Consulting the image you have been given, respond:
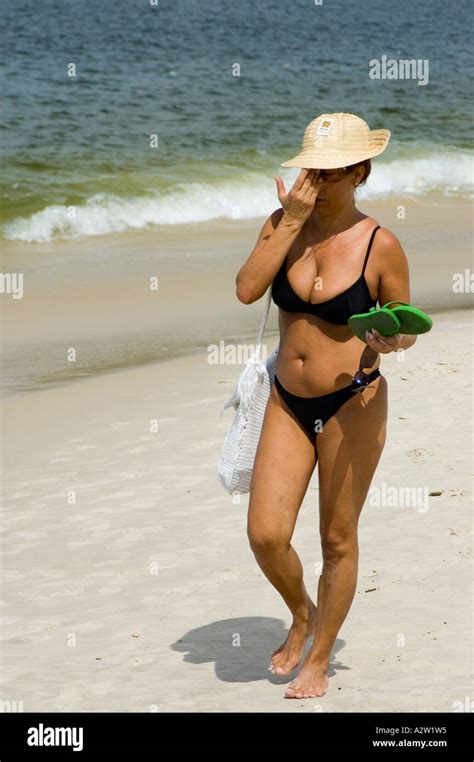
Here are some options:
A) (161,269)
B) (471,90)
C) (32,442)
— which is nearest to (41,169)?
(161,269)

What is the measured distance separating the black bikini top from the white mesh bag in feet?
0.89

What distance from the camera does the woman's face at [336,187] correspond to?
13.7ft

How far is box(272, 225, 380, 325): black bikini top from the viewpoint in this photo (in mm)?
4172

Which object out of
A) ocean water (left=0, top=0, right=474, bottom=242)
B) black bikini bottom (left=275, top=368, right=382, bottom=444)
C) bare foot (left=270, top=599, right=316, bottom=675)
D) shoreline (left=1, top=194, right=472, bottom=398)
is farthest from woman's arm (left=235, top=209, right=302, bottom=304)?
ocean water (left=0, top=0, right=474, bottom=242)

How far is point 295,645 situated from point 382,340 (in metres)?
1.30

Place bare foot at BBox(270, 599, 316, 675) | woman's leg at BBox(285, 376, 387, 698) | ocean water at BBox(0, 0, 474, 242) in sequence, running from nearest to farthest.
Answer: woman's leg at BBox(285, 376, 387, 698), bare foot at BBox(270, 599, 316, 675), ocean water at BBox(0, 0, 474, 242)

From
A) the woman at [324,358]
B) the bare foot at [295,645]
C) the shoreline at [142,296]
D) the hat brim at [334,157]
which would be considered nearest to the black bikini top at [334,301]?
the woman at [324,358]

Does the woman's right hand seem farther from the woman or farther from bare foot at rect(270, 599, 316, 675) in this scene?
bare foot at rect(270, 599, 316, 675)

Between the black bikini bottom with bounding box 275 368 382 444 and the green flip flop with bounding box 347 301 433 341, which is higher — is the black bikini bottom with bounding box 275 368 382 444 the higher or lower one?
→ the lower one

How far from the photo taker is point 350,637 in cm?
507

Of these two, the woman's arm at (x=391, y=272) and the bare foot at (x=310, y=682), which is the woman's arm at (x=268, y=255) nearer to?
the woman's arm at (x=391, y=272)

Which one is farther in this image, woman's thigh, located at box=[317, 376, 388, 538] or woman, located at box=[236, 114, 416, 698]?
woman's thigh, located at box=[317, 376, 388, 538]

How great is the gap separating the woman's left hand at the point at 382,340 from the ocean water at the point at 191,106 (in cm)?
1078

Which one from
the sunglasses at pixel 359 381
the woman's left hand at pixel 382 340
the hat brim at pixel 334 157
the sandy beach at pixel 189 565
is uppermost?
the hat brim at pixel 334 157
